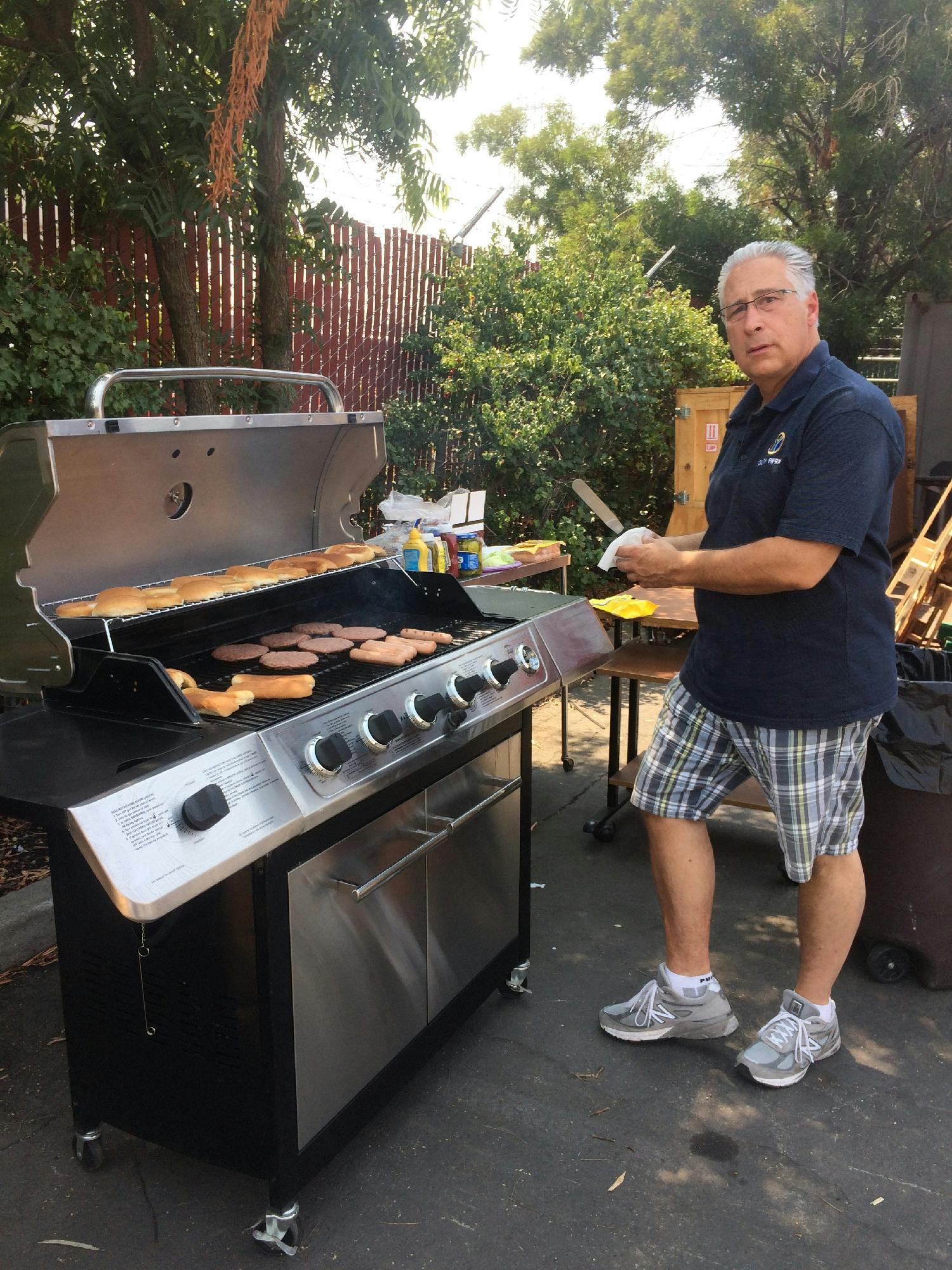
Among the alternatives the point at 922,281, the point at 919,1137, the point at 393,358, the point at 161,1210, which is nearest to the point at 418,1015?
the point at 161,1210

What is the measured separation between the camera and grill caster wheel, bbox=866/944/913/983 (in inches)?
117

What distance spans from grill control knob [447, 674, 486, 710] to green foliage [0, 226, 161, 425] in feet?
6.34

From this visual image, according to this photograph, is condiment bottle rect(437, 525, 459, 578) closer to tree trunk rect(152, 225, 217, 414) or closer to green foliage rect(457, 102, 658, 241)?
tree trunk rect(152, 225, 217, 414)

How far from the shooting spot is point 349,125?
4344 millimetres

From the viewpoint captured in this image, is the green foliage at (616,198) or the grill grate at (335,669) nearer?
the grill grate at (335,669)

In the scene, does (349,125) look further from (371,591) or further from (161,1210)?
(161,1210)

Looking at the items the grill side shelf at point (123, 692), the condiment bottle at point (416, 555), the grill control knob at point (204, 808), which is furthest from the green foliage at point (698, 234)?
the grill control knob at point (204, 808)

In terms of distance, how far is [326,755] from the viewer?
1.76 m

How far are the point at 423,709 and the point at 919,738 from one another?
152 cm

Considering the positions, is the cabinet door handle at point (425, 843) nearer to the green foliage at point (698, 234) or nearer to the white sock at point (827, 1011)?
the white sock at point (827, 1011)

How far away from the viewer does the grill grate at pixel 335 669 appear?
1.88 metres

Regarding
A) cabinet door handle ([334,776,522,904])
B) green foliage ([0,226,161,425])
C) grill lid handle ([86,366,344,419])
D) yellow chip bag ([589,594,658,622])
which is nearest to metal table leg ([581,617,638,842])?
yellow chip bag ([589,594,658,622])

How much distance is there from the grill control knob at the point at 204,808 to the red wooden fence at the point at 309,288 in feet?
9.21

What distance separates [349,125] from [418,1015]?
3798mm
